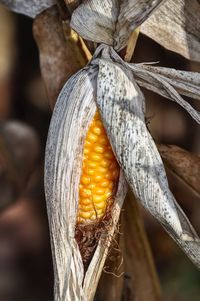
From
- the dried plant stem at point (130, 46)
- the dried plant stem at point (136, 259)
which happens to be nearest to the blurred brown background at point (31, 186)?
the dried plant stem at point (136, 259)

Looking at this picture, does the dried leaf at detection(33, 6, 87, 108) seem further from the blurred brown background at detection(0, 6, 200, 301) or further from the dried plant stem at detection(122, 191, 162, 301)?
the blurred brown background at detection(0, 6, 200, 301)

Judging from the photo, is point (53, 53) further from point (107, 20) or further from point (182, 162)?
point (182, 162)

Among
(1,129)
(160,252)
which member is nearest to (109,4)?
(1,129)

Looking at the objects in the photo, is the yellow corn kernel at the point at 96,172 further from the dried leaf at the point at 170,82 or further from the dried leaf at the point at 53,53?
the dried leaf at the point at 53,53

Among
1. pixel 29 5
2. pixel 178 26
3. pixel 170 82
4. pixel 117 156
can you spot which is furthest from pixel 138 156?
pixel 29 5

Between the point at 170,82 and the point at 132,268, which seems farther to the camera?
the point at 132,268

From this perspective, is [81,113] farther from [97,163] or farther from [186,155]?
[186,155]
